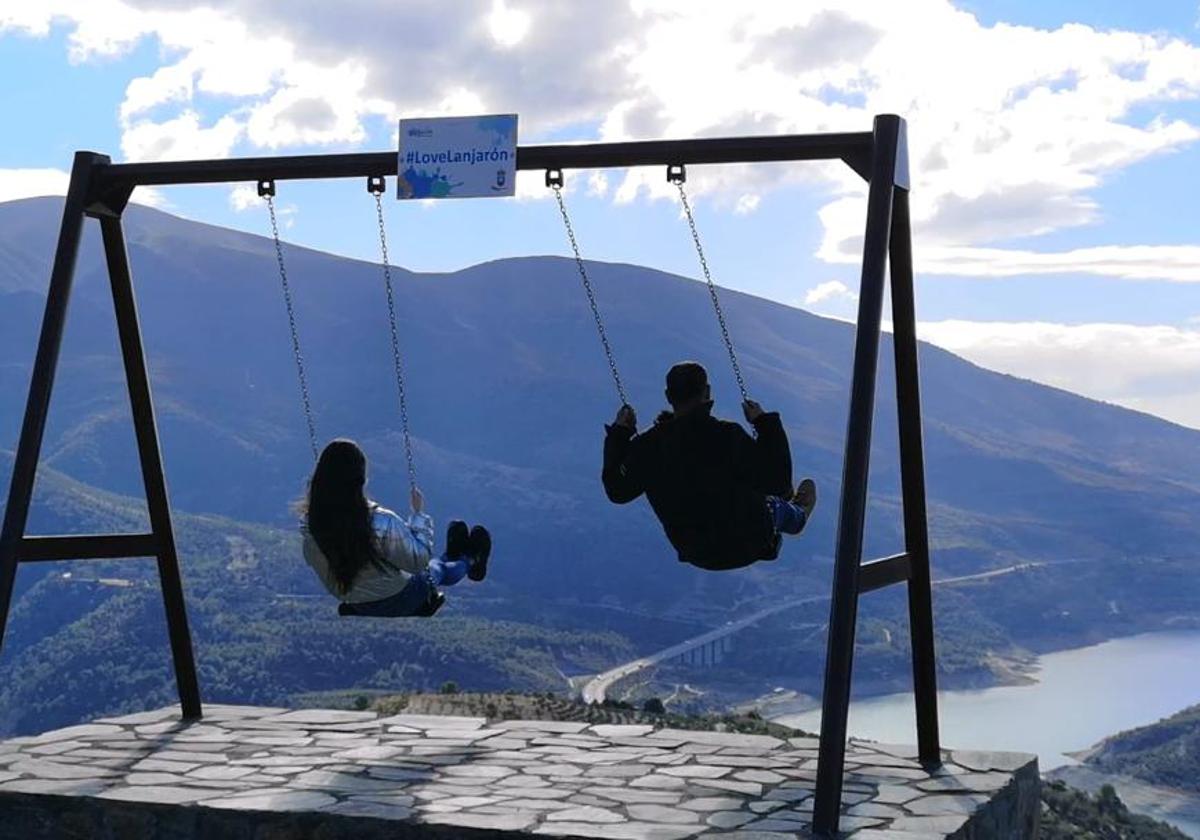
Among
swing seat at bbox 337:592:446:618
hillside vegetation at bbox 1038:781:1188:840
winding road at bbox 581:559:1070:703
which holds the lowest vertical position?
A: winding road at bbox 581:559:1070:703

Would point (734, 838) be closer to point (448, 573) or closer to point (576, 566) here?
point (448, 573)

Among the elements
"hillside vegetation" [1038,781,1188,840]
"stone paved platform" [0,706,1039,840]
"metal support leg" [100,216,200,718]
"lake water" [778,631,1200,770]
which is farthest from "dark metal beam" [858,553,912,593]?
"lake water" [778,631,1200,770]

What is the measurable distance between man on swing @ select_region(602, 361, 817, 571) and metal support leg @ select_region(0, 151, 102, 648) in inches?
113

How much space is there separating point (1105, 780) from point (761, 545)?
105192 millimetres

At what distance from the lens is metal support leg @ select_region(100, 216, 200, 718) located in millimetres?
8898

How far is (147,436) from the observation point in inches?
357

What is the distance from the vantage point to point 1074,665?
529ft

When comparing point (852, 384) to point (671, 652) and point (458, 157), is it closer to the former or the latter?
point (458, 157)

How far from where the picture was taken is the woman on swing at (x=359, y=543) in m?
8.21

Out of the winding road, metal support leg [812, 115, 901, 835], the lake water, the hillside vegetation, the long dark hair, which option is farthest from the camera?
the lake water

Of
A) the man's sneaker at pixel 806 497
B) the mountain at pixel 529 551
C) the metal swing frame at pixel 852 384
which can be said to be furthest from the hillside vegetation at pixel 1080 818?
the mountain at pixel 529 551

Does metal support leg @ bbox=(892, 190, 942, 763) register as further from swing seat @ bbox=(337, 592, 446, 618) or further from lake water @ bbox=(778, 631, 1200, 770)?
lake water @ bbox=(778, 631, 1200, 770)

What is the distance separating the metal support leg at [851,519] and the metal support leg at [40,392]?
13.0 ft

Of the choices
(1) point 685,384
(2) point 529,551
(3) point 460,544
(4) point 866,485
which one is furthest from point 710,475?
(2) point 529,551
